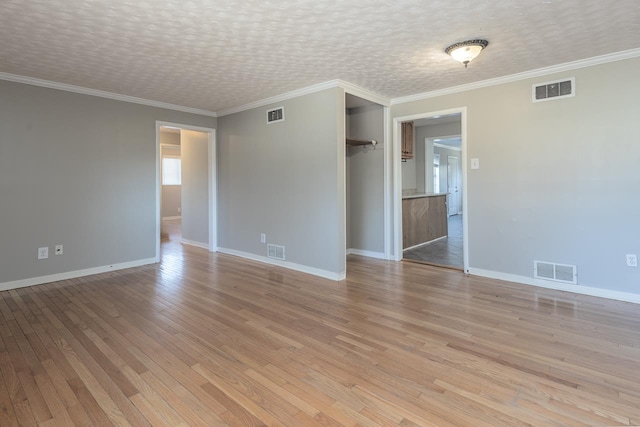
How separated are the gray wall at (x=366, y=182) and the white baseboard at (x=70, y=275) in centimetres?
320

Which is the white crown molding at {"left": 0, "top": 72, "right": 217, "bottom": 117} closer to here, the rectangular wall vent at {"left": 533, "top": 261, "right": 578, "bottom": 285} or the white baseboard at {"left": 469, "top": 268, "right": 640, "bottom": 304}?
the white baseboard at {"left": 469, "top": 268, "right": 640, "bottom": 304}

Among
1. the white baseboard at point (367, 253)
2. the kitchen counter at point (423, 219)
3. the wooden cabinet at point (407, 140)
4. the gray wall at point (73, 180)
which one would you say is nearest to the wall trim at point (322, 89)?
the gray wall at point (73, 180)

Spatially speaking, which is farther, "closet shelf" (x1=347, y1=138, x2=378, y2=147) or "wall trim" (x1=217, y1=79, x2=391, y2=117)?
"closet shelf" (x1=347, y1=138, x2=378, y2=147)

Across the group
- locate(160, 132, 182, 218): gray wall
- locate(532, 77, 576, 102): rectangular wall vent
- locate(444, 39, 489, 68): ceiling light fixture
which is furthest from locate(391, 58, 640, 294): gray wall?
locate(160, 132, 182, 218): gray wall

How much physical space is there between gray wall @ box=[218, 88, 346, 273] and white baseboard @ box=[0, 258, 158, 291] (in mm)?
1364

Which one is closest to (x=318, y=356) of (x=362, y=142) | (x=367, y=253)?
(x=367, y=253)

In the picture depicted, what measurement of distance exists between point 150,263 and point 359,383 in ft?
13.6

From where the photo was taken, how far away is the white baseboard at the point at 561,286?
327 centimetres

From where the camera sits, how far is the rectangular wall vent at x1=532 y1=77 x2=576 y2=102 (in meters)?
3.48

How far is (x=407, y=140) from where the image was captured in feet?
21.1

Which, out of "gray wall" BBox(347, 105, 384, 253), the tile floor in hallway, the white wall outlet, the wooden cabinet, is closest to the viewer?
the white wall outlet

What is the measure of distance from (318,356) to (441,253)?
3867 millimetres

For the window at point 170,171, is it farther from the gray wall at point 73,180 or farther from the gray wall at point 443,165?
the gray wall at point 443,165

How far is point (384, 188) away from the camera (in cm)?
513
